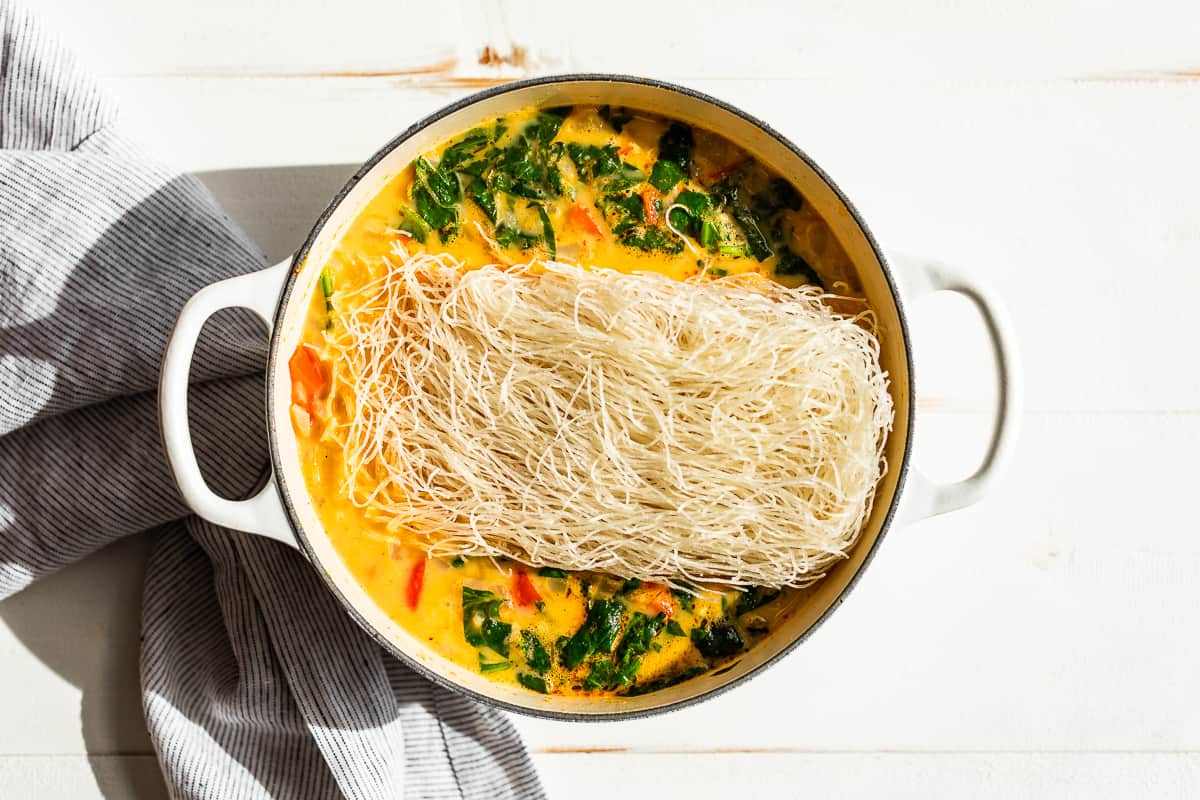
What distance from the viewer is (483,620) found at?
153 cm

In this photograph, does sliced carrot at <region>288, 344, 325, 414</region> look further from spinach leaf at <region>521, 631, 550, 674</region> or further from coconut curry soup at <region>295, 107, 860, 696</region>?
spinach leaf at <region>521, 631, 550, 674</region>

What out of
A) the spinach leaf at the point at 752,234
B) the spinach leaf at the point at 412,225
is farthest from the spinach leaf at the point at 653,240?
the spinach leaf at the point at 412,225

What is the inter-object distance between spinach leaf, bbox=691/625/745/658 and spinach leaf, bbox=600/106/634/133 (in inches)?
32.5

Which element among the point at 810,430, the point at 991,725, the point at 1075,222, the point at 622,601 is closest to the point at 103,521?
the point at 622,601

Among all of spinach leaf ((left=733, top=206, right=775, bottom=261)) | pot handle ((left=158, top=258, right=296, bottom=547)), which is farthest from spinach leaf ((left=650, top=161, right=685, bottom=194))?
pot handle ((left=158, top=258, right=296, bottom=547))

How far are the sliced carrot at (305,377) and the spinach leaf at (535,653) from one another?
0.50m

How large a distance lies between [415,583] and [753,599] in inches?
21.6

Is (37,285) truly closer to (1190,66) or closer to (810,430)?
(810,430)

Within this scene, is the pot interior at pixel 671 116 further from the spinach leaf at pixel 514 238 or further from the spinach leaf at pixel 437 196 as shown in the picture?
the spinach leaf at pixel 514 238

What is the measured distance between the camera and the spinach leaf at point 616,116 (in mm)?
1532

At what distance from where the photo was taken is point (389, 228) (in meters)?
1.52

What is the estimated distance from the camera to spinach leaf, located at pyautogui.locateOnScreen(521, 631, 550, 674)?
1.54 meters

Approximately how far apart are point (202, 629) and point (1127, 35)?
6.61ft

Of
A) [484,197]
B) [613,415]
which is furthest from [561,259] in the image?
[613,415]
